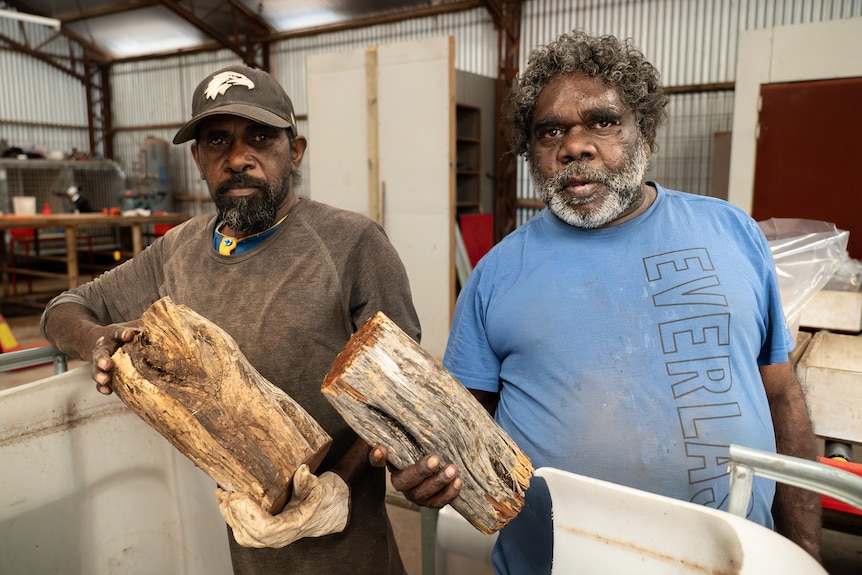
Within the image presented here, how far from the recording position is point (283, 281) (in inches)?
57.2

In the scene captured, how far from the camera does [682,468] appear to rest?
1.17 meters

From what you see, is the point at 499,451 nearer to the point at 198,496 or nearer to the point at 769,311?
the point at 769,311

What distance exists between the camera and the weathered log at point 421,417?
0.96 metres

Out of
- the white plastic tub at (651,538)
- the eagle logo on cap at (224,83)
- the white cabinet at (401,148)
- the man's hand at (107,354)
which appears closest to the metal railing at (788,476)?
the white plastic tub at (651,538)

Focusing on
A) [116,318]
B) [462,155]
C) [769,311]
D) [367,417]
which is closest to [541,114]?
[769,311]

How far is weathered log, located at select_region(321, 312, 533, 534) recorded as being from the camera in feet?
3.14

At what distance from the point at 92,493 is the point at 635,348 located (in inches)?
58.1

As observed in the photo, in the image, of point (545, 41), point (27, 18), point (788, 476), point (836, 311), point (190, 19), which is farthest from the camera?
point (190, 19)

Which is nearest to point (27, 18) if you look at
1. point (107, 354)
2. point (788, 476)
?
point (107, 354)

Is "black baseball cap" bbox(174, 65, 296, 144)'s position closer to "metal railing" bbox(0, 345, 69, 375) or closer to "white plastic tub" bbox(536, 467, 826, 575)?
"metal railing" bbox(0, 345, 69, 375)

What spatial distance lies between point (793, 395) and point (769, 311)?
0.20 metres

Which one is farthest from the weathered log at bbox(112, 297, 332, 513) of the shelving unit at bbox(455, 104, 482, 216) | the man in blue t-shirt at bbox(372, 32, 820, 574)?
the shelving unit at bbox(455, 104, 482, 216)

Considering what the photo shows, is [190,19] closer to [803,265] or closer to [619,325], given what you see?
[803,265]

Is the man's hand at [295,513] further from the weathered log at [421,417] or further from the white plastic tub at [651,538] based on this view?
the white plastic tub at [651,538]
